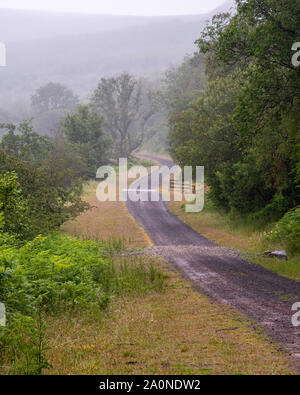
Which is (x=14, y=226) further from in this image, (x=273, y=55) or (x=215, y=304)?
(x=273, y=55)

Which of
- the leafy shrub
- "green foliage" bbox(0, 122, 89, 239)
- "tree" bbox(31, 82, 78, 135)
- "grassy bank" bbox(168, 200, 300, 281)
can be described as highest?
"tree" bbox(31, 82, 78, 135)

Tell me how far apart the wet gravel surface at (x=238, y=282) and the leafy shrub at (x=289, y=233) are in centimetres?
176

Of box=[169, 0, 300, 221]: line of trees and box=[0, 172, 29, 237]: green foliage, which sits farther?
box=[169, 0, 300, 221]: line of trees

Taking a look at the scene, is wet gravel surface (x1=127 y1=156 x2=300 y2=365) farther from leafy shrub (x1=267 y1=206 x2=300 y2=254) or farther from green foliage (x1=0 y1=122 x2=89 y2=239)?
green foliage (x1=0 y1=122 x2=89 y2=239)

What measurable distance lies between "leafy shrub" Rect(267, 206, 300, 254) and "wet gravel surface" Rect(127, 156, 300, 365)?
176 cm

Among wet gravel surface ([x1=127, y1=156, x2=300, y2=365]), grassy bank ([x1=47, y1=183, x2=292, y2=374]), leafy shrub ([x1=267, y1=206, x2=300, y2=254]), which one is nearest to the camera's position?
grassy bank ([x1=47, y1=183, x2=292, y2=374])

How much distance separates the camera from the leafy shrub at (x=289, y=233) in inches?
604

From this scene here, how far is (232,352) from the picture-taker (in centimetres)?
630

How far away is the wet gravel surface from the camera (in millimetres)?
7908

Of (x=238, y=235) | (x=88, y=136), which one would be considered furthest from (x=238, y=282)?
(x=88, y=136)

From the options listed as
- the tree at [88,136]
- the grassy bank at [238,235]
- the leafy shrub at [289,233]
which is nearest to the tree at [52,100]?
the tree at [88,136]

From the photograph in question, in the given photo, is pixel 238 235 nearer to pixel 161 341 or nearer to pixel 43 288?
pixel 43 288

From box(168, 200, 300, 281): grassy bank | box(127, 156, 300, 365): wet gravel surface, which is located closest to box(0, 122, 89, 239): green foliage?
box(127, 156, 300, 365): wet gravel surface

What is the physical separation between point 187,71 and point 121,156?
17750 mm
